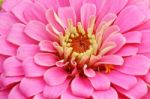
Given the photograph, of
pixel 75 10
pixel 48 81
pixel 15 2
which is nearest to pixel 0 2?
pixel 15 2

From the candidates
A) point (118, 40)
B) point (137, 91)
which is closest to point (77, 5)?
point (118, 40)

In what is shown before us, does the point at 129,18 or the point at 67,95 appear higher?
the point at 129,18

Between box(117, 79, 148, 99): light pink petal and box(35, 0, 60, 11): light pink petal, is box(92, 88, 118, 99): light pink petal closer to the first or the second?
box(117, 79, 148, 99): light pink petal

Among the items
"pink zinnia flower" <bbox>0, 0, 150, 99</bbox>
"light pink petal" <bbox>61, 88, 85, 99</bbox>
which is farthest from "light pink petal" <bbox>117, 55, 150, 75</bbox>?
"light pink petal" <bbox>61, 88, 85, 99</bbox>

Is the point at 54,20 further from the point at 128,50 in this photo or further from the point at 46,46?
the point at 128,50

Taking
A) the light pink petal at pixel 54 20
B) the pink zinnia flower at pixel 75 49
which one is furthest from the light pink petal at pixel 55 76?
the light pink petal at pixel 54 20

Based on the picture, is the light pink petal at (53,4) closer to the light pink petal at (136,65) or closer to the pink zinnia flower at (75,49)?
the pink zinnia flower at (75,49)

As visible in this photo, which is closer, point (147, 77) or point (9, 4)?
point (147, 77)
